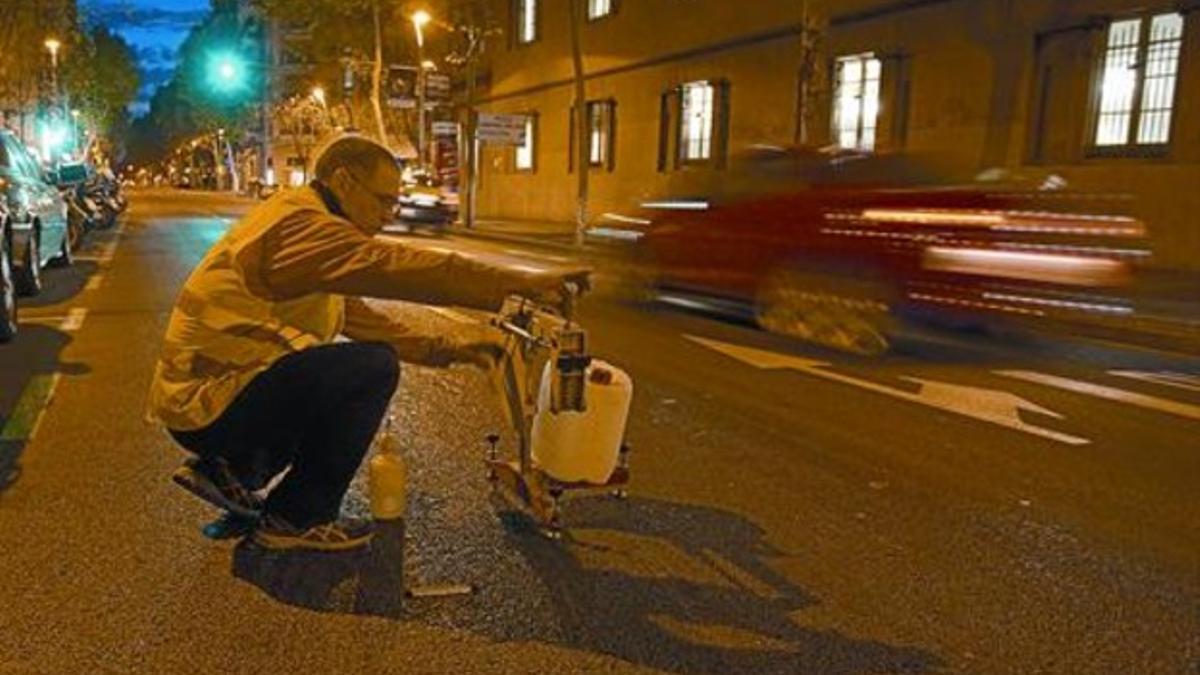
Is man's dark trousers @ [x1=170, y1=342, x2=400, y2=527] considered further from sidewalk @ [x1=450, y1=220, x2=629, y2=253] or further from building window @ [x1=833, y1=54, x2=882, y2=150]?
building window @ [x1=833, y1=54, x2=882, y2=150]

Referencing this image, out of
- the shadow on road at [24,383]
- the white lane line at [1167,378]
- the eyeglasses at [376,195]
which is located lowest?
the shadow on road at [24,383]

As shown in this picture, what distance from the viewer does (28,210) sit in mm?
12250

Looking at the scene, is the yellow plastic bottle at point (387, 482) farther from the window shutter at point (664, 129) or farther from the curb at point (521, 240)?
the window shutter at point (664, 129)

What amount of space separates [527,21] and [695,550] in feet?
124

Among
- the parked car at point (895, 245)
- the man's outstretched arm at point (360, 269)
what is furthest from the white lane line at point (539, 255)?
the man's outstretched arm at point (360, 269)

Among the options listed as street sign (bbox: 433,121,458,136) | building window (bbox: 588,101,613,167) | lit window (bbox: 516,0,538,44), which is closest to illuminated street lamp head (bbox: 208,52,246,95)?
street sign (bbox: 433,121,458,136)

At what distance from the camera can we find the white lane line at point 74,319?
35.5 feet

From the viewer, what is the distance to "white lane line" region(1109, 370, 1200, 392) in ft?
28.8

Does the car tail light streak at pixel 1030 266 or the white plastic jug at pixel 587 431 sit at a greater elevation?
the car tail light streak at pixel 1030 266

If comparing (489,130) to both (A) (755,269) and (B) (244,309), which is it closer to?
(A) (755,269)

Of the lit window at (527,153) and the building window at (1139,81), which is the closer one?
the building window at (1139,81)

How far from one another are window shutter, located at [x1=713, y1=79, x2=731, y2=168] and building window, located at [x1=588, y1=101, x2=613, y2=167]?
558 centimetres

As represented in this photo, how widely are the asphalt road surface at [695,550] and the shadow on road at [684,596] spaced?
0.5 inches

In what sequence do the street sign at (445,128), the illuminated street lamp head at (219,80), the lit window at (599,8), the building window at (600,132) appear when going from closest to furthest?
the building window at (600,132), the lit window at (599,8), the street sign at (445,128), the illuminated street lamp head at (219,80)
